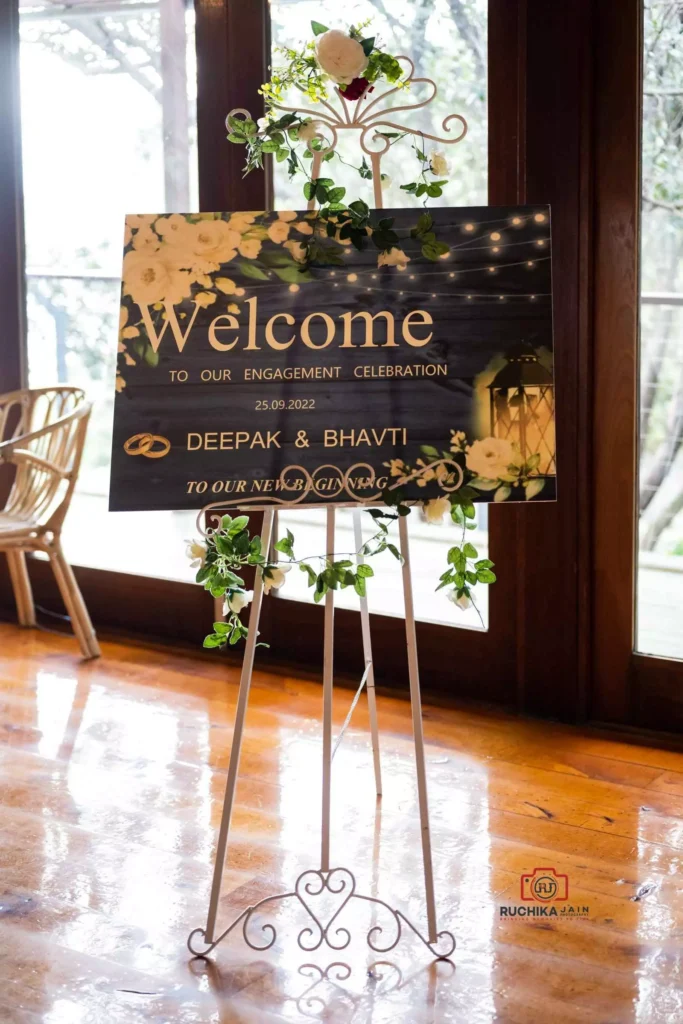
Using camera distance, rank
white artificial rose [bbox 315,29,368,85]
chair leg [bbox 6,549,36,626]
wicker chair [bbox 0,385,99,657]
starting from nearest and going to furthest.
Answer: white artificial rose [bbox 315,29,368,85]
wicker chair [bbox 0,385,99,657]
chair leg [bbox 6,549,36,626]

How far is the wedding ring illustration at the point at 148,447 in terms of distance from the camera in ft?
6.94

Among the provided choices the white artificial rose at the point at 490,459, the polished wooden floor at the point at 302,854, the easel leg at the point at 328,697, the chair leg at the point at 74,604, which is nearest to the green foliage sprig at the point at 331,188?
the white artificial rose at the point at 490,459

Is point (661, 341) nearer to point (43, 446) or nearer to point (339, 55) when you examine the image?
point (339, 55)

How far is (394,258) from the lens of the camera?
213 cm

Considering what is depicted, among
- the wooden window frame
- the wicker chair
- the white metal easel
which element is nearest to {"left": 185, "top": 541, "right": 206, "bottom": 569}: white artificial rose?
the white metal easel

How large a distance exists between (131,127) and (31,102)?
0.47 m

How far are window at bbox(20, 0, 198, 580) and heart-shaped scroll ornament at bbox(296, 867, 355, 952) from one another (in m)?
1.72

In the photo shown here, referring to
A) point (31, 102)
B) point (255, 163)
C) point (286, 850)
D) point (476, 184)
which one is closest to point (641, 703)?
point (286, 850)

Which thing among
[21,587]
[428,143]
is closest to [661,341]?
[428,143]

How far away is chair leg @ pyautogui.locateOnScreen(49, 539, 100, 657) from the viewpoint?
387 cm

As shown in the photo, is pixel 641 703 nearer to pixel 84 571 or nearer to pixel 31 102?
pixel 84 571

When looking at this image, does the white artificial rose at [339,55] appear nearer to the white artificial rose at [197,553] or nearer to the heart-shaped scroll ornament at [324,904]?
the white artificial rose at [197,553]

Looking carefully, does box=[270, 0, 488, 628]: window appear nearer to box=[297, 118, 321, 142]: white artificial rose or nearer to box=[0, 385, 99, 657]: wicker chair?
box=[0, 385, 99, 657]: wicker chair

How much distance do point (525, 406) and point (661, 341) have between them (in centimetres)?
108
